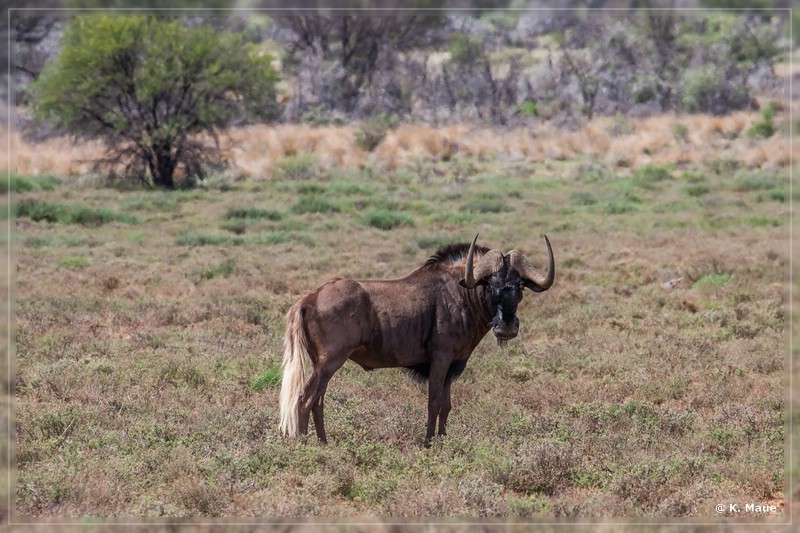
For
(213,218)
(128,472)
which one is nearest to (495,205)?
(213,218)

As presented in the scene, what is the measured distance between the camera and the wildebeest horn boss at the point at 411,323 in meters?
6.42

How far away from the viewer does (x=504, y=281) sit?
6402 mm

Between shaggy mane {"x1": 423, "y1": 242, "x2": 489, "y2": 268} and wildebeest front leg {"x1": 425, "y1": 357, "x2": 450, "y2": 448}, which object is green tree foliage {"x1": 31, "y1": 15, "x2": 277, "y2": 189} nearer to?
shaggy mane {"x1": 423, "y1": 242, "x2": 489, "y2": 268}

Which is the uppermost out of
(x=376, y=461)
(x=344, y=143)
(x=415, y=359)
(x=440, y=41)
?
(x=440, y=41)

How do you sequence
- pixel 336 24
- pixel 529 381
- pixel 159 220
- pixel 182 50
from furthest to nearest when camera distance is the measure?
pixel 336 24, pixel 182 50, pixel 159 220, pixel 529 381

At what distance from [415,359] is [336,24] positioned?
135 ft

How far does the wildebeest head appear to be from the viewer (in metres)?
6.33

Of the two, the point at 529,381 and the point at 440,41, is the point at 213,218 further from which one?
the point at 440,41

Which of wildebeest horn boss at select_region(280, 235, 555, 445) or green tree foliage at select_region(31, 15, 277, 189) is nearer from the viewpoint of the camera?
wildebeest horn boss at select_region(280, 235, 555, 445)

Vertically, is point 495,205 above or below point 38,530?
above

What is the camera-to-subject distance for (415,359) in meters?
6.83

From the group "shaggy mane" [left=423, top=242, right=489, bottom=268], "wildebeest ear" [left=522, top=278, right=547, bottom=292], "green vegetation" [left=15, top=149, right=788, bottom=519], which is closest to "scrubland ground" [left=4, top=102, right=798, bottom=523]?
"green vegetation" [left=15, top=149, right=788, bottom=519]

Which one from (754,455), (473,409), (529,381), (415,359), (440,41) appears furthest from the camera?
(440,41)

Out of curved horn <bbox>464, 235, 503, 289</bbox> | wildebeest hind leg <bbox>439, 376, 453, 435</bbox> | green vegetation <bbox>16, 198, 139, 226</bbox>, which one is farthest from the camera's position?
green vegetation <bbox>16, 198, 139, 226</bbox>
